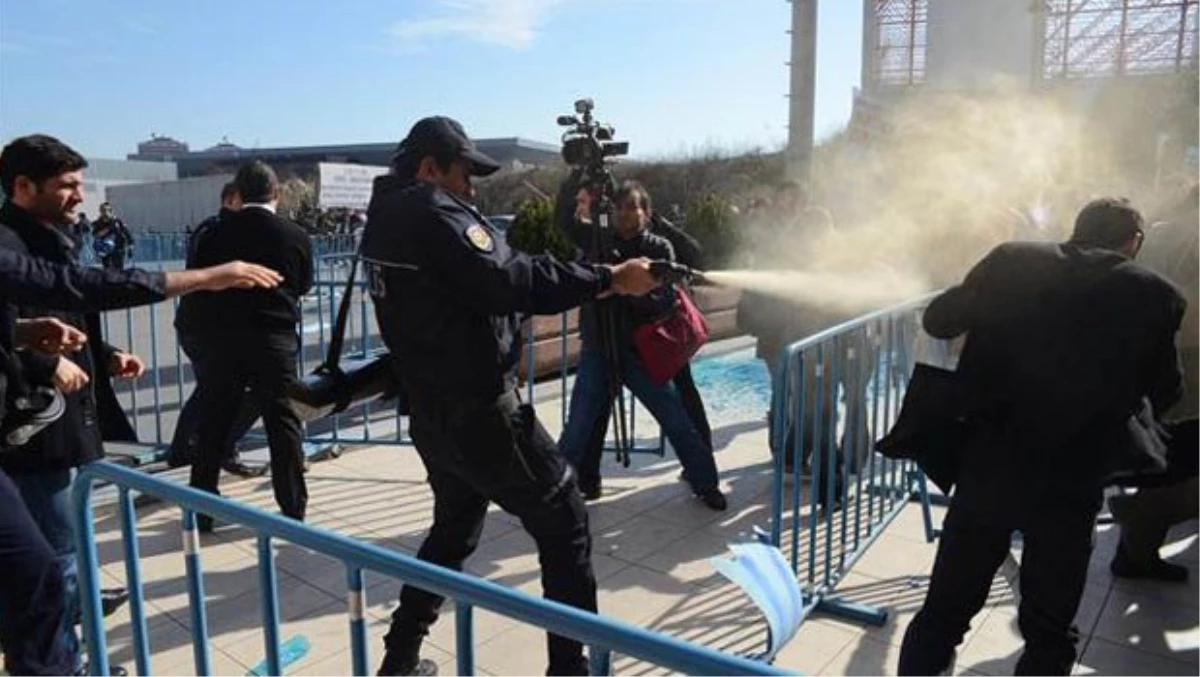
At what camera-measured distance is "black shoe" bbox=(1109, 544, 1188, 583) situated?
3.75m

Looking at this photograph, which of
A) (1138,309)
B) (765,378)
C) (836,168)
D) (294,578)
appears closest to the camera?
(1138,309)

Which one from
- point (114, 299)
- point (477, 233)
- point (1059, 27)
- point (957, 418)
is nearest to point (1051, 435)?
point (957, 418)

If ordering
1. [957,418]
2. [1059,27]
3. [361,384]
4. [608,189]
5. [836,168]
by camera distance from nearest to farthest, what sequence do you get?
1. [957,418]
2. [361,384]
3. [608,189]
4. [836,168]
5. [1059,27]

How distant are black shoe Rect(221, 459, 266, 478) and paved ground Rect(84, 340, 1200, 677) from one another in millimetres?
161

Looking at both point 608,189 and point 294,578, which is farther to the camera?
point 608,189

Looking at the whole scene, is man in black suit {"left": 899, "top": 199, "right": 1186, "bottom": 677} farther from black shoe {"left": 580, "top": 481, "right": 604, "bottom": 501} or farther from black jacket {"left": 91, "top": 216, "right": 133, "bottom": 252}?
black jacket {"left": 91, "top": 216, "right": 133, "bottom": 252}

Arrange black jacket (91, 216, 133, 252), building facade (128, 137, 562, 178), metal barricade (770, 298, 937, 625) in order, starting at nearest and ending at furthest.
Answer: metal barricade (770, 298, 937, 625) → black jacket (91, 216, 133, 252) → building facade (128, 137, 562, 178)

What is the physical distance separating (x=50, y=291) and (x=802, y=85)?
9496 millimetres

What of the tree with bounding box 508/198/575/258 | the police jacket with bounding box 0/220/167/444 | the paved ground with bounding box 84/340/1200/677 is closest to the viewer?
the police jacket with bounding box 0/220/167/444

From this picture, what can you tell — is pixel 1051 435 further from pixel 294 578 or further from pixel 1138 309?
pixel 294 578

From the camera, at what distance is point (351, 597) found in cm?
164

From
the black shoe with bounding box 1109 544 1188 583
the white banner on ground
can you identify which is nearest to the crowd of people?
the black shoe with bounding box 1109 544 1188 583

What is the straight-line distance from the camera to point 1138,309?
2.40m

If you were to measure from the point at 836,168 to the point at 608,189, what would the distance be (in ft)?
36.8
